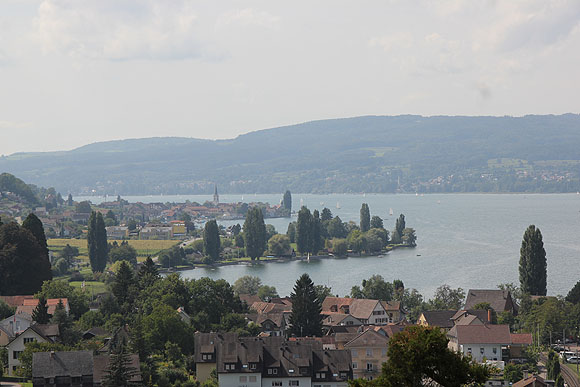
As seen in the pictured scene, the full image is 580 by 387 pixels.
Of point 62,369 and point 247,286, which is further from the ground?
point 62,369

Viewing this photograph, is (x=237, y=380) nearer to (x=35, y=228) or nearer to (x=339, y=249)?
(x=35, y=228)

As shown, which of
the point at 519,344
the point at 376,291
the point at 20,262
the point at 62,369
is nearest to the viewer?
the point at 62,369

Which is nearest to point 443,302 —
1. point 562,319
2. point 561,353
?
point 562,319

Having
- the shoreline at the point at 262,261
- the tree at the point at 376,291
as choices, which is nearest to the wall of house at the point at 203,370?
the tree at the point at 376,291

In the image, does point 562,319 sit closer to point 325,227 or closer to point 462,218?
point 325,227

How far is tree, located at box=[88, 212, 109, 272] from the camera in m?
63.9

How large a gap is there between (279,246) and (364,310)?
43741 mm

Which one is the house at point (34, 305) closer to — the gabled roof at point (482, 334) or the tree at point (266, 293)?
the gabled roof at point (482, 334)

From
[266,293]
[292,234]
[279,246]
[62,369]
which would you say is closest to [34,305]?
[62,369]

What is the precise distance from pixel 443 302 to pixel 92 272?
95.7 feet

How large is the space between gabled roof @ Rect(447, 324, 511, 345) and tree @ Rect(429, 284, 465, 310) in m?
9.83

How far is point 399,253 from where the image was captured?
83812 millimetres

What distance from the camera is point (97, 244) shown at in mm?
63812

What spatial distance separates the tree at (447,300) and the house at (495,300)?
1.81m
